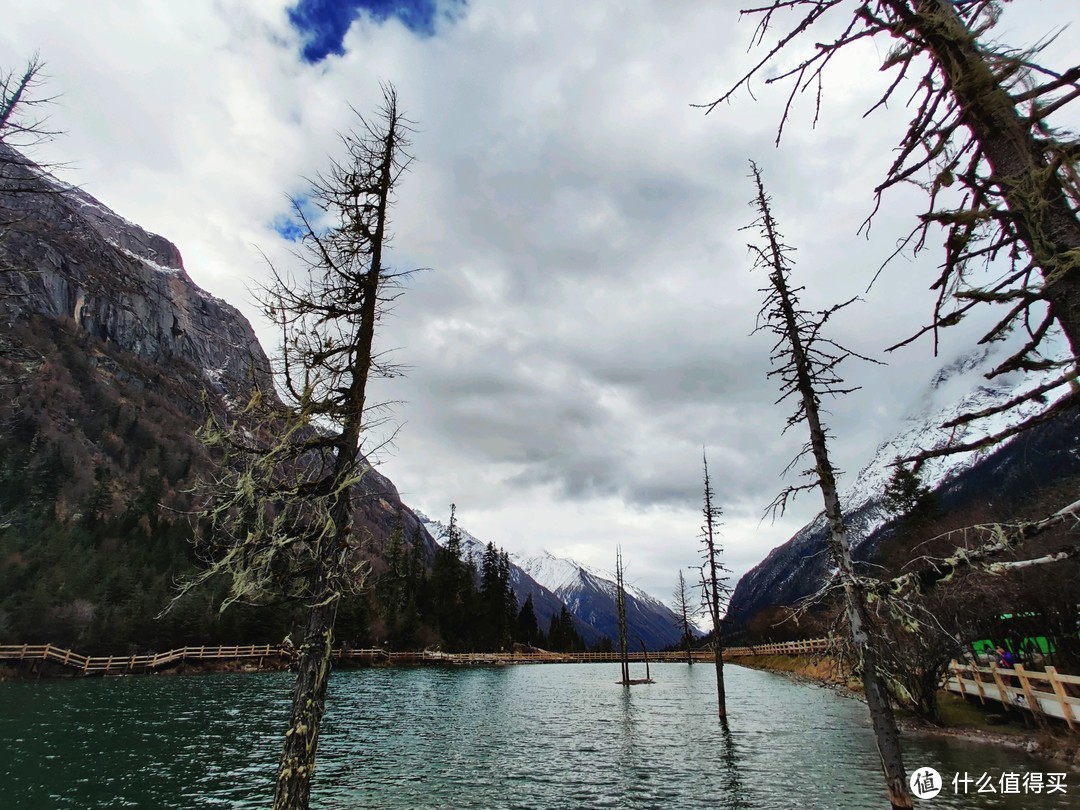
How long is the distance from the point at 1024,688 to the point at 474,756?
19606 millimetres

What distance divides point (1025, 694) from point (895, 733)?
38.6ft

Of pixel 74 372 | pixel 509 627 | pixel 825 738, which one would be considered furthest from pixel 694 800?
pixel 74 372

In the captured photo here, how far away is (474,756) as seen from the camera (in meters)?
19.7

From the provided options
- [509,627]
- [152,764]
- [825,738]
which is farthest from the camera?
[509,627]

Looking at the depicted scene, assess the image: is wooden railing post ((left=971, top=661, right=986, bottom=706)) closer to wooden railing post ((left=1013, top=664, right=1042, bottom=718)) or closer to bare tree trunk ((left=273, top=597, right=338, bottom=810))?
wooden railing post ((left=1013, top=664, right=1042, bottom=718))

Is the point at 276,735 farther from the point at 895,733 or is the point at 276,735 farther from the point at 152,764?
the point at 895,733

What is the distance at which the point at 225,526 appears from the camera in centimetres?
754

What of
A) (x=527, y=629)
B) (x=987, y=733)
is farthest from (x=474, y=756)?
(x=527, y=629)

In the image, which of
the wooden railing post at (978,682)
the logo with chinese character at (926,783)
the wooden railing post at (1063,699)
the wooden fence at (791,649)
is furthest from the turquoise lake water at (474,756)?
the wooden fence at (791,649)

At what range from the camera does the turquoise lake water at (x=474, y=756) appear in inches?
548

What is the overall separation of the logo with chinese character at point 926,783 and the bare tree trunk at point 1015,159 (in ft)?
49.7

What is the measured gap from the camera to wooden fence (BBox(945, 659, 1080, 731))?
Result: 15.1m

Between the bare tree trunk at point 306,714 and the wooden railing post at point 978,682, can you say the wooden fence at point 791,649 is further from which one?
the bare tree trunk at point 306,714

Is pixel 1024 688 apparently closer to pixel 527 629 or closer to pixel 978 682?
pixel 978 682
